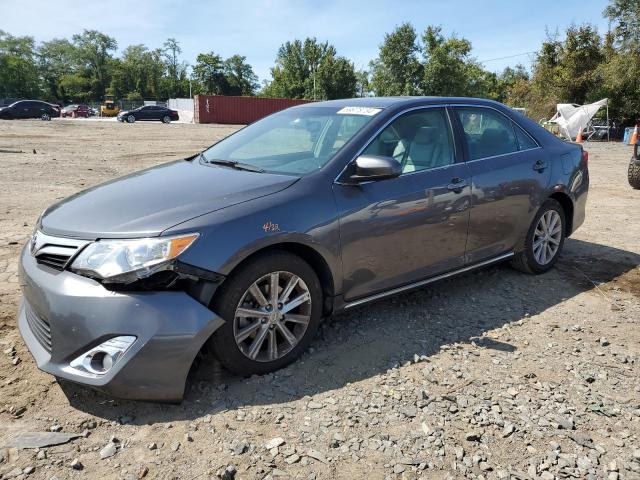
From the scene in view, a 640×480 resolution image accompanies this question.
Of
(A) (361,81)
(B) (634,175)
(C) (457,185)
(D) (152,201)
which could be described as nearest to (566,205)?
(C) (457,185)

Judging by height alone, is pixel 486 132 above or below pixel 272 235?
above

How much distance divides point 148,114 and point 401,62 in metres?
26.7

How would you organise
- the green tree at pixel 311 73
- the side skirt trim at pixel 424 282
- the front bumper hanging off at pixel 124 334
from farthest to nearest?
1. the green tree at pixel 311 73
2. the side skirt trim at pixel 424 282
3. the front bumper hanging off at pixel 124 334

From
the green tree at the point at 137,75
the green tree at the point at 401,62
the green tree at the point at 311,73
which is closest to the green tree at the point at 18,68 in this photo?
the green tree at the point at 137,75

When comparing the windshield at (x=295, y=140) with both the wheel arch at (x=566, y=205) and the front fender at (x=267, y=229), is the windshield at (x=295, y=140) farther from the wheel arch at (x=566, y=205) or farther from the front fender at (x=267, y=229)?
the wheel arch at (x=566, y=205)

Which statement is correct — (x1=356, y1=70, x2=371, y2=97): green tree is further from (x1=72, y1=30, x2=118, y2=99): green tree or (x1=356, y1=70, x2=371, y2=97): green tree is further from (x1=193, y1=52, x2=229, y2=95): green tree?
(x1=72, y1=30, x2=118, y2=99): green tree

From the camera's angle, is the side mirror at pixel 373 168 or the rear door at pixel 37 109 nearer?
the side mirror at pixel 373 168

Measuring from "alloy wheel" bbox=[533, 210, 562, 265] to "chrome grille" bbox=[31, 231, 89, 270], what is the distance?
12.6 feet

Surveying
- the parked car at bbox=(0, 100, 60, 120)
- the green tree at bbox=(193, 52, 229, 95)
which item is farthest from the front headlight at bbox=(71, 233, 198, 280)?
the green tree at bbox=(193, 52, 229, 95)

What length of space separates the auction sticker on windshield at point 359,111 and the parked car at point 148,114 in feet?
143

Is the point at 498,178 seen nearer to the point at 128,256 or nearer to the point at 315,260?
the point at 315,260

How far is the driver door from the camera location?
330 cm

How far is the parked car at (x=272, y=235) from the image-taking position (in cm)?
253

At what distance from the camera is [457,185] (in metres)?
3.89
